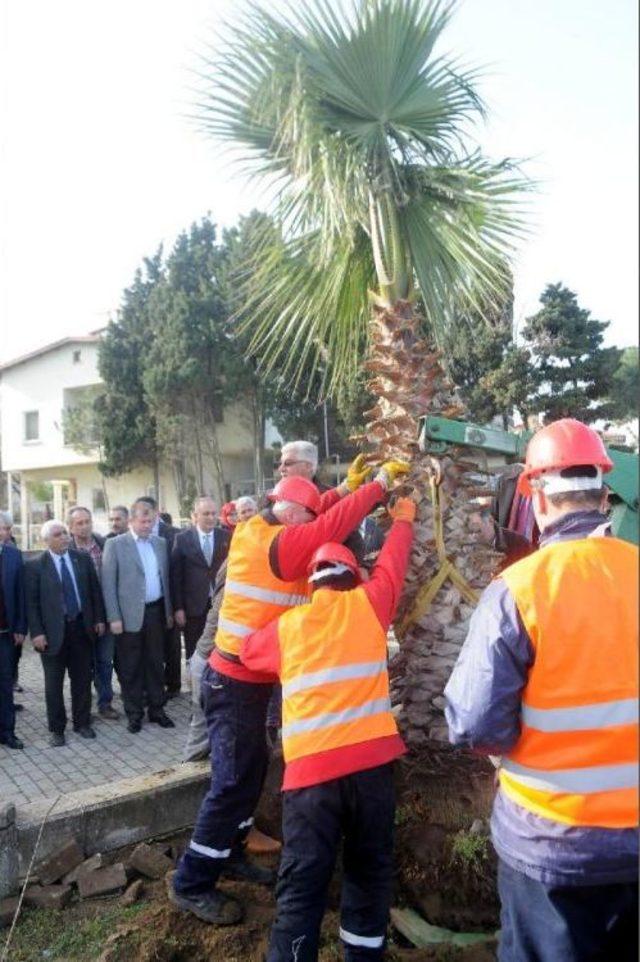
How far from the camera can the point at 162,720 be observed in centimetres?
670

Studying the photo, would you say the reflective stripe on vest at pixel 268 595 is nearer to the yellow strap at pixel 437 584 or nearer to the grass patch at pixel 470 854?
the yellow strap at pixel 437 584

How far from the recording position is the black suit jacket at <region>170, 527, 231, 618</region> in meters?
7.11

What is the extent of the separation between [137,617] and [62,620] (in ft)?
2.17

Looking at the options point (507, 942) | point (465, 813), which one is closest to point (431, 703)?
point (465, 813)

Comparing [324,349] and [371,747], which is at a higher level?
[324,349]

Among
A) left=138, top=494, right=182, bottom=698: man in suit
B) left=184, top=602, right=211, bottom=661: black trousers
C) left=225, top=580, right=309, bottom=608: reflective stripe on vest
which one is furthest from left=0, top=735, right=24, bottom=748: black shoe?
left=225, top=580, right=309, bottom=608: reflective stripe on vest

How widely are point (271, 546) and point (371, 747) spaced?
42.9 inches

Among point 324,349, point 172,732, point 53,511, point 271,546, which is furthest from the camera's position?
point 53,511

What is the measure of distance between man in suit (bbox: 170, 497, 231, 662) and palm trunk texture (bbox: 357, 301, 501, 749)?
10.9 ft

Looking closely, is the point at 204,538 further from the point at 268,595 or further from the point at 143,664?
the point at 268,595

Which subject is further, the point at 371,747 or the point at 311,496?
the point at 311,496

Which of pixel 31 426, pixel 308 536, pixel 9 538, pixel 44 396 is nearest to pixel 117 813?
pixel 308 536

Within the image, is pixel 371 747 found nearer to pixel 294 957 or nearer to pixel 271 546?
pixel 294 957

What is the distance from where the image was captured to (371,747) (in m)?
2.93
